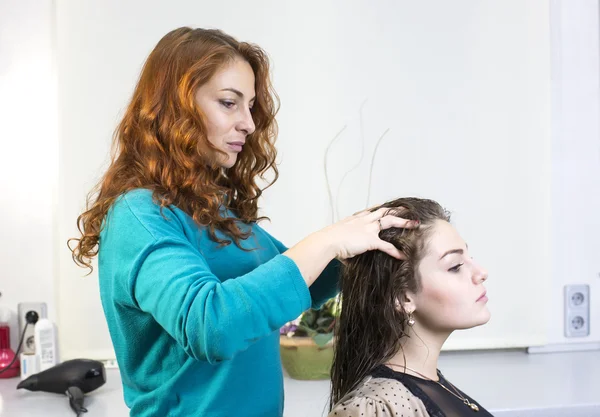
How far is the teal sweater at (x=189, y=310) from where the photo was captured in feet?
3.27

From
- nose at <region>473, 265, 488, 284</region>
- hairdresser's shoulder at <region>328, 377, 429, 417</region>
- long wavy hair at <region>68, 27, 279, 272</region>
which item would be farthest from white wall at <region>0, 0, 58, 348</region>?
nose at <region>473, 265, 488, 284</region>

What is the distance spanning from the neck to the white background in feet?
3.28

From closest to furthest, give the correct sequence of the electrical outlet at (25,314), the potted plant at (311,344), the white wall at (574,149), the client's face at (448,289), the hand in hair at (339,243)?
the hand in hair at (339,243) → the client's face at (448,289) → the potted plant at (311,344) → the electrical outlet at (25,314) → the white wall at (574,149)

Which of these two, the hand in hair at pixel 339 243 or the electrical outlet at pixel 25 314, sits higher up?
the hand in hair at pixel 339 243

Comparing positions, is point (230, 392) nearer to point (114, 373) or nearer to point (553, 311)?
point (114, 373)

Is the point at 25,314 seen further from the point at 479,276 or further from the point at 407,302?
the point at 479,276

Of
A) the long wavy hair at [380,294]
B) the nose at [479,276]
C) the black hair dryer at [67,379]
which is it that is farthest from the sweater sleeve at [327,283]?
the black hair dryer at [67,379]

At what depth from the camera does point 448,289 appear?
1.38 meters

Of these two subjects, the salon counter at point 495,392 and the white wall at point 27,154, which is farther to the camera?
the white wall at point 27,154

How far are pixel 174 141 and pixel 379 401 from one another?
59 cm

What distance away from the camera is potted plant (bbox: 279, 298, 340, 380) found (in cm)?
212

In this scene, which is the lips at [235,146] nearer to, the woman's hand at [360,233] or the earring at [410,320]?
the woman's hand at [360,233]

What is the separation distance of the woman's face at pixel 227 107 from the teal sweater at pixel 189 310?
0.16 m

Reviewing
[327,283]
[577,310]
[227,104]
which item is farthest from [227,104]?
[577,310]
